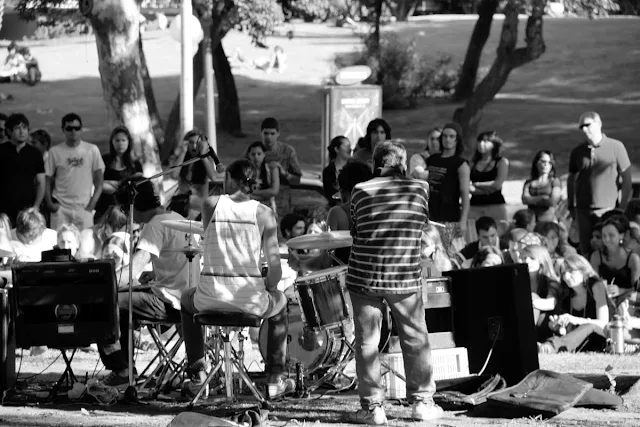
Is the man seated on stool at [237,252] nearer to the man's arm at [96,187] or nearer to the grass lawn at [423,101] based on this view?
the man's arm at [96,187]

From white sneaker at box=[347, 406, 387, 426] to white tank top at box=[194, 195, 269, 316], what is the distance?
91 centimetres

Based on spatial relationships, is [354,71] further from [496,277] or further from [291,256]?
[496,277]

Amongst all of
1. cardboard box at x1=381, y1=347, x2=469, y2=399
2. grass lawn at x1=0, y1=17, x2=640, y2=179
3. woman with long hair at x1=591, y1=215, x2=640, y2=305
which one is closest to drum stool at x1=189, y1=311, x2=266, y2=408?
cardboard box at x1=381, y1=347, x2=469, y2=399

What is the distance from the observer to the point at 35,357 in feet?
35.5

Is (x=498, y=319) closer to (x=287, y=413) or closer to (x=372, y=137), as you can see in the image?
(x=287, y=413)

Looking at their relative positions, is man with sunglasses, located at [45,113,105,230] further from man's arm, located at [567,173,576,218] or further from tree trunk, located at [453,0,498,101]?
tree trunk, located at [453,0,498,101]

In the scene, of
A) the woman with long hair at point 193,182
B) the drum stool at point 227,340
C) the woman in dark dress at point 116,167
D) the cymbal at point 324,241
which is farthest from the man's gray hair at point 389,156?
the woman in dark dress at point 116,167

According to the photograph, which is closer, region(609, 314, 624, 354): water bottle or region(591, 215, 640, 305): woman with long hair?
region(609, 314, 624, 354): water bottle

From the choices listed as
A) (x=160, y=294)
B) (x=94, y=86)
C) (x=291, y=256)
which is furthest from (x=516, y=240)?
(x=94, y=86)

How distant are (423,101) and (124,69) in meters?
16.4

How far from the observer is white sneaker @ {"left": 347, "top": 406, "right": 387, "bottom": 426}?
7604 mm

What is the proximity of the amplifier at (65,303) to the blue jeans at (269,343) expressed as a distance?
1.56 ft

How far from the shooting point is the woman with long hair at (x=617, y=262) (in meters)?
11.5

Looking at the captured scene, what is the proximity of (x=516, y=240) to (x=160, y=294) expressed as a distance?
13.7ft
